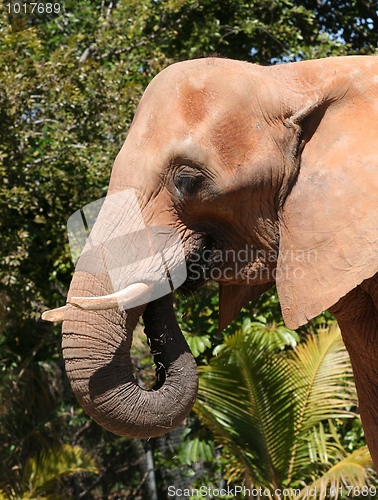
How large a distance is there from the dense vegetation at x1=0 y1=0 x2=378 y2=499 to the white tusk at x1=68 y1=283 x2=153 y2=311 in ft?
10.8

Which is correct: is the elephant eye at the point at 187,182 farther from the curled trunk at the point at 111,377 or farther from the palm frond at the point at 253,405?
the palm frond at the point at 253,405

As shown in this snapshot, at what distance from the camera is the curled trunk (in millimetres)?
2504

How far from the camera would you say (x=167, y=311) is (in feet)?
8.89

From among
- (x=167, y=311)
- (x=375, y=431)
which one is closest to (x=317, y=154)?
(x=167, y=311)

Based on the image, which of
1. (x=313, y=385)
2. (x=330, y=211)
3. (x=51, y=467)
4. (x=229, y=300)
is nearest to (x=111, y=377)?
(x=229, y=300)

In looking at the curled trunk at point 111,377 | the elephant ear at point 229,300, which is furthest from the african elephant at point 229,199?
the elephant ear at point 229,300

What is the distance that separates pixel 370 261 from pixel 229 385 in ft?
11.2

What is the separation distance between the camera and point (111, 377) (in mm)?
2537

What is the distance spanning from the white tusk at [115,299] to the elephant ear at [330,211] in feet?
1.63

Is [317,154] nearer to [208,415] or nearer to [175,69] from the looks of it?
[175,69]

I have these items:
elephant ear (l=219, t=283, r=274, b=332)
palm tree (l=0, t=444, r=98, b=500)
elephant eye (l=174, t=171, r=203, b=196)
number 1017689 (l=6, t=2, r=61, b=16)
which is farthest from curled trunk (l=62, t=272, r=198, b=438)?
number 1017689 (l=6, t=2, r=61, b=16)

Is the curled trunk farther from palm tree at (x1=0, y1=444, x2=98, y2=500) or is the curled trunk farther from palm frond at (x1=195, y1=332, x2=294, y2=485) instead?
palm tree at (x1=0, y1=444, x2=98, y2=500)

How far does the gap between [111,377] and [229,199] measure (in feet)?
2.28

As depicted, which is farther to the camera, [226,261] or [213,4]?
[213,4]
